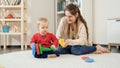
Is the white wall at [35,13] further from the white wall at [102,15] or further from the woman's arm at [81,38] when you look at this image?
the woman's arm at [81,38]

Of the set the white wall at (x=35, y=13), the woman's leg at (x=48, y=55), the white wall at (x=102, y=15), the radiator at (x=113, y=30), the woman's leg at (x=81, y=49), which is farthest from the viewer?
the white wall at (x=35, y=13)

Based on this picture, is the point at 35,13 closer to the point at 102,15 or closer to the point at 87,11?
the point at 87,11

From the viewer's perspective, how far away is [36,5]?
12.8ft

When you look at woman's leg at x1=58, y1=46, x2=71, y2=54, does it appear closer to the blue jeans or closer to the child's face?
the blue jeans

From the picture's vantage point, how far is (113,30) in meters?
3.31

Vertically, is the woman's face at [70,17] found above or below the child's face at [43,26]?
above

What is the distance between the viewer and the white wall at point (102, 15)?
11.7ft

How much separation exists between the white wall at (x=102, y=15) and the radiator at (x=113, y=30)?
300 mm

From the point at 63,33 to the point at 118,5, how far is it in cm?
175

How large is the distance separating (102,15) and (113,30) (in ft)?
1.56

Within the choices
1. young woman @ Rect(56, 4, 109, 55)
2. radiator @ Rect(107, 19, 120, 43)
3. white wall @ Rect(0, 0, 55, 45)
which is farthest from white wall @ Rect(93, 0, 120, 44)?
young woman @ Rect(56, 4, 109, 55)

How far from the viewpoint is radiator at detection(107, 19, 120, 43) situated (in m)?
3.26

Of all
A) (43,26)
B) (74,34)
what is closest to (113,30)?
(74,34)

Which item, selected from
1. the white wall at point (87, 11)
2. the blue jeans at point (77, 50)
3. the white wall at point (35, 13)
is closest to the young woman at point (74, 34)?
the blue jeans at point (77, 50)
